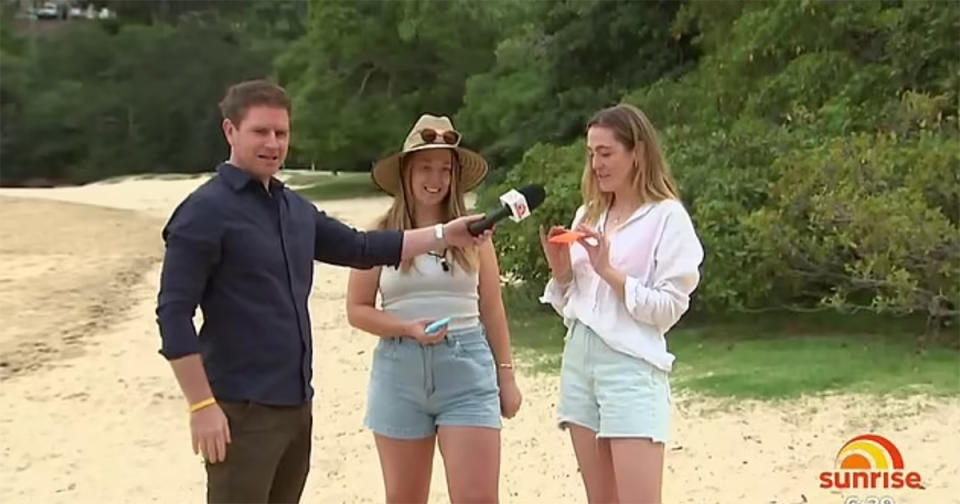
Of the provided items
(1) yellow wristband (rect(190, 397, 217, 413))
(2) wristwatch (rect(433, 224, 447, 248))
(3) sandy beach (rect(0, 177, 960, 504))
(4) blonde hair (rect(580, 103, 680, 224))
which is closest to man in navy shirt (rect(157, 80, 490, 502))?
(1) yellow wristband (rect(190, 397, 217, 413))

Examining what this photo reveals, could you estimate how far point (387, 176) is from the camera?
3.38 meters

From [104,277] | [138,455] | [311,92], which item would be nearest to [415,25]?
[311,92]

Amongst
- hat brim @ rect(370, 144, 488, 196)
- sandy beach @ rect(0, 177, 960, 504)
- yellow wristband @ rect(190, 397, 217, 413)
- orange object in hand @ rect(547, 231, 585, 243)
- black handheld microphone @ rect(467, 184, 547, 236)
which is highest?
hat brim @ rect(370, 144, 488, 196)

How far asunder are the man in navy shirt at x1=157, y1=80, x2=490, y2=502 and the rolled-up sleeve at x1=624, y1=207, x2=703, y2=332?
762mm

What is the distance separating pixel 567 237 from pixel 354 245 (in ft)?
1.66

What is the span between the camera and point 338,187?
1240 inches

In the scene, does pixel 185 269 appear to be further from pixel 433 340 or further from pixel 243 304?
pixel 433 340

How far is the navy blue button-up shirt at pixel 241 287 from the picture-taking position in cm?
252

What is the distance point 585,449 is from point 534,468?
2.75 m

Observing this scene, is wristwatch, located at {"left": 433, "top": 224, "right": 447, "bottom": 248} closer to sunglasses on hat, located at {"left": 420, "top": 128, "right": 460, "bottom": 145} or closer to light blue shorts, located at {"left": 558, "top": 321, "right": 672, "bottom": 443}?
sunglasses on hat, located at {"left": 420, "top": 128, "right": 460, "bottom": 145}

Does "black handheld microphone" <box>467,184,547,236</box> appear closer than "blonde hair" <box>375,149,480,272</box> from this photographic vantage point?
Yes

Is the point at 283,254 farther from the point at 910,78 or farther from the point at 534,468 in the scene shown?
the point at 910,78

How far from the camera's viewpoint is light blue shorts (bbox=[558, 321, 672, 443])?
9.89 ft

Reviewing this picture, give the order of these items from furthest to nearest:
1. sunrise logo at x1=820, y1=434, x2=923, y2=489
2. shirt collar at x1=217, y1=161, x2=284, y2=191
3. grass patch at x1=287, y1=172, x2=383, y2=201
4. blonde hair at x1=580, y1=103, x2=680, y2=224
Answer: grass patch at x1=287, y1=172, x2=383, y2=201 → sunrise logo at x1=820, y1=434, x2=923, y2=489 → blonde hair at x1=580, y1=103, x2=680, y2=224 → shirt collar at x1=217, y1=161, x2=284, y2=191
